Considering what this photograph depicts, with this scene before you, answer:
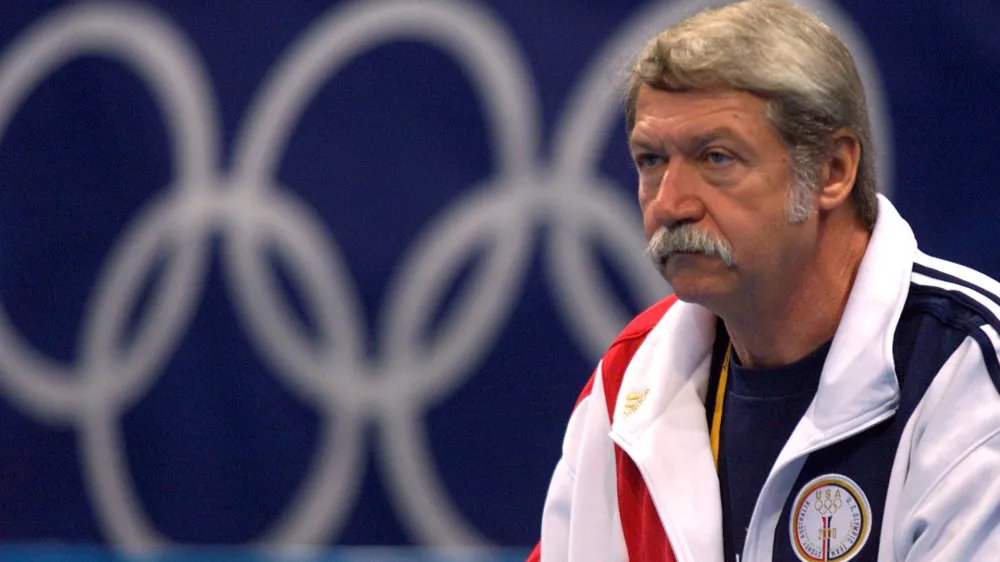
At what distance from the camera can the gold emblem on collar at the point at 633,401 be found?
2019 millimetres

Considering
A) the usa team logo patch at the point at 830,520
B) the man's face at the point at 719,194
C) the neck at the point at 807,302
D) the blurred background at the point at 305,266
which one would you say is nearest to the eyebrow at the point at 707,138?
the man's face at the point at 719,194

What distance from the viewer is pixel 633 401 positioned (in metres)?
2.04

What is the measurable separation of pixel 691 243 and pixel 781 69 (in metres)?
0.27

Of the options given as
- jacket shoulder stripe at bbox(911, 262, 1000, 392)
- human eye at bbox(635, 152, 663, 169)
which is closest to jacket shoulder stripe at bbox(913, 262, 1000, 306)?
jacket shoulder stripe at bbox(911, 262, 1000, 392)

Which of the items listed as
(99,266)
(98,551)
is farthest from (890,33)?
(98,551)

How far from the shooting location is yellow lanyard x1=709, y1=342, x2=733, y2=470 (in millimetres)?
1987

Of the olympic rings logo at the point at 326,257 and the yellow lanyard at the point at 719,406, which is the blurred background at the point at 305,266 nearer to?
the olympic rings logo at the point at 326,257

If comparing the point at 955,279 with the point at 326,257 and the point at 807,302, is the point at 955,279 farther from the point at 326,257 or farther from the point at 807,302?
the point at 326,257

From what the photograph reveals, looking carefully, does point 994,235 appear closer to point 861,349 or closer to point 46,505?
point 861,349

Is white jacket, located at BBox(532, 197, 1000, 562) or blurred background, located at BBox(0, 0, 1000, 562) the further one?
blurred background, located at BBox(0, 0, 1000, 562)

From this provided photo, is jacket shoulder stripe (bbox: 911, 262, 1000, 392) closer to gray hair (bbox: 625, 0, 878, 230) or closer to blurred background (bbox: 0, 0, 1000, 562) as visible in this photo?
gray hair (bbox: 625, 0, 878, 230)

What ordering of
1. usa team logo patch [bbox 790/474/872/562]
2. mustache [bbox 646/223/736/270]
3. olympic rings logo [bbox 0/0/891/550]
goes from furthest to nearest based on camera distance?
olympic rings logo [bbox 0/0/891/550]
mustache [bbox 646/223/736/270]
usa team logo patch [bbox 790/474/872/562]

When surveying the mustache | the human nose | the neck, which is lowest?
the neck

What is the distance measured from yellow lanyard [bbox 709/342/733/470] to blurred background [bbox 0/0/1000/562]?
5.76ft
